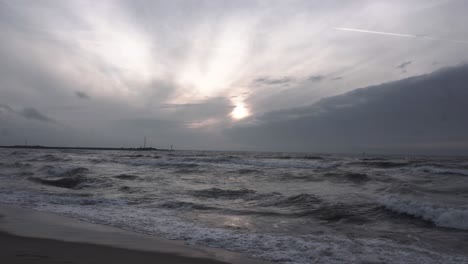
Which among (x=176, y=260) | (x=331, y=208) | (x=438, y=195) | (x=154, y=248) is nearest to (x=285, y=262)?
(x=176, y=260)

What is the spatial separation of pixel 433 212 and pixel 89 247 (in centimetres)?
856

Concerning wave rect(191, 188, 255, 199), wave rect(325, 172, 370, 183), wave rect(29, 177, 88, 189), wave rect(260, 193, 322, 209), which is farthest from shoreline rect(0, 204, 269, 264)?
wave rect(325, 172, 370, 183)

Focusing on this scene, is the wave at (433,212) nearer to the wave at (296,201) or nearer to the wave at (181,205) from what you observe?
the wave at (296,201)

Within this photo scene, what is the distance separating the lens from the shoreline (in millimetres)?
4898

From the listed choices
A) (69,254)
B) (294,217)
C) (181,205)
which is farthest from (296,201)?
(69,254)

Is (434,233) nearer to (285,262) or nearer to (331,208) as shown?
(331,208)

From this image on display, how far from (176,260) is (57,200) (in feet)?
26.0

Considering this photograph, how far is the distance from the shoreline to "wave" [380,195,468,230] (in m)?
5.74

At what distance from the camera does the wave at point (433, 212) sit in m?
8.21

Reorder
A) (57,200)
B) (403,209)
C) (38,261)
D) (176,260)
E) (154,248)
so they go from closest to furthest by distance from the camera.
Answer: (38,261)
(176,260)
(154,248)
(403,209)
(57,200)

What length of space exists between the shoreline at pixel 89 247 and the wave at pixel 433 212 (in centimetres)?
574

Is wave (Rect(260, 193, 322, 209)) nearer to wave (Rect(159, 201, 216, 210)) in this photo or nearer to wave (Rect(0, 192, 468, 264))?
wave (Rect(159, 201, 216, 210))

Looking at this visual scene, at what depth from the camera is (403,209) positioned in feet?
31.4

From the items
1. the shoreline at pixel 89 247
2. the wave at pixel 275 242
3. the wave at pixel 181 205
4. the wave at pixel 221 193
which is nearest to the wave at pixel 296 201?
the wave at pixel 221 193
